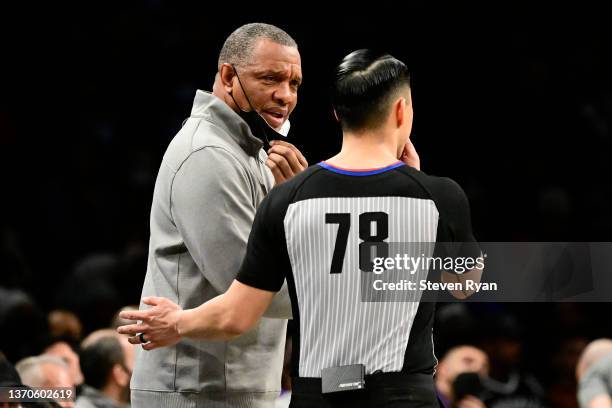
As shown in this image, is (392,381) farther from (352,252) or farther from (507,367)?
(507,367)

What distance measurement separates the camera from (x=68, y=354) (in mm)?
5238

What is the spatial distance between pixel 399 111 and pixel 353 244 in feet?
A: 1.11

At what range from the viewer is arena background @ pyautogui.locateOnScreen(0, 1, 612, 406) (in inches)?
273

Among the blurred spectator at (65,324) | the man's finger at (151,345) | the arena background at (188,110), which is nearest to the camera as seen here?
the man's finger at (151,345)

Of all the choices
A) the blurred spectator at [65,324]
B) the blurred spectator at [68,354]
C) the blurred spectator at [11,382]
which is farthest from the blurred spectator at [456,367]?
the blurred spectator at [11,382]

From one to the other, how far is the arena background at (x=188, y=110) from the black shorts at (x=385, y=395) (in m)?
4.25

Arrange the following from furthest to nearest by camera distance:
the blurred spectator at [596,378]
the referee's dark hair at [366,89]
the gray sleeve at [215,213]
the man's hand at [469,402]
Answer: the man's hand at [469,402] < the blurred spectator at [596,378] < the gray sleeve at [215,213] < the referee's dark hair at [366,89]

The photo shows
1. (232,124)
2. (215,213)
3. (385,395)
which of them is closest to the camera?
(385,395)

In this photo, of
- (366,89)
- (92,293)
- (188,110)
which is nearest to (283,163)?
(366,89)

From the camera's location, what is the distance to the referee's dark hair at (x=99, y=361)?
4645 mm

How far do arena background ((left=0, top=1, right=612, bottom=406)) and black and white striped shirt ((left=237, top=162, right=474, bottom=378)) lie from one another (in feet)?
13.6

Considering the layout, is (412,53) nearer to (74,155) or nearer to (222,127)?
(74,155)

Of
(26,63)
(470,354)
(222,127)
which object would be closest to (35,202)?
(26,63)

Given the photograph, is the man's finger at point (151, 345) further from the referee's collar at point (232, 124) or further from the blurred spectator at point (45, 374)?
the blurred spectator at point (45, 374)
